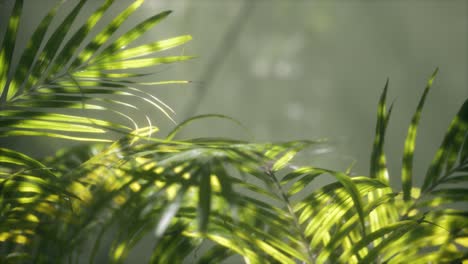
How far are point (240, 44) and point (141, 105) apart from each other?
623 mm

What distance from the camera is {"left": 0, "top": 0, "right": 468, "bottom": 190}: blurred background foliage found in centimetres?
237

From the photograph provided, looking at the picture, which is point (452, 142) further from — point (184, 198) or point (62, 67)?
point (62, 67)

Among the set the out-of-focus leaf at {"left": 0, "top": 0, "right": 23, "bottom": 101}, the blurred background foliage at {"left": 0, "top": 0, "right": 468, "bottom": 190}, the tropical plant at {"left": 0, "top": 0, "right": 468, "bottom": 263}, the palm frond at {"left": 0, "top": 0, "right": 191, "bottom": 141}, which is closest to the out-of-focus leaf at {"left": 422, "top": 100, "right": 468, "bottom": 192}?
the tropical plant at {"left": 0, "top": 0, "right": 468, "bottom": 263}

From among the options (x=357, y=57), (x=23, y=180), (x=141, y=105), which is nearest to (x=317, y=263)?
(x=23, y=180)

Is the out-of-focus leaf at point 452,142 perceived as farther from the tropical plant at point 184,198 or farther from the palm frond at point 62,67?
the palm frond at point 62,67

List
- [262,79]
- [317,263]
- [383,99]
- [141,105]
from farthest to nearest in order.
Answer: [262,79] < [141,105] < [383,99] < [317,263]

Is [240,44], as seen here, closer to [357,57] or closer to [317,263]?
[357,57]

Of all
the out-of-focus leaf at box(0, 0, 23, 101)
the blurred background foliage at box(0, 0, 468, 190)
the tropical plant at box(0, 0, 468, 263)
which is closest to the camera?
the tropical plant at box(0, 0, 468, 263)

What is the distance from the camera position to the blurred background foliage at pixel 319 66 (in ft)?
7.79

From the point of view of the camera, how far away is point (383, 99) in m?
A: 0.68

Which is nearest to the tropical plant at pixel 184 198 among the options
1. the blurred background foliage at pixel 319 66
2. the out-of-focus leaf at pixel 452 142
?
the out-of-focus leaf at pixel 452 142

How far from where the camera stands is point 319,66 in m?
2.44

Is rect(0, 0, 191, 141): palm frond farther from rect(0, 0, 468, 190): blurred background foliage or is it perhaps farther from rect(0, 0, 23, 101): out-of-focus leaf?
rect(0, 0, 468, 190): blurred background foliage

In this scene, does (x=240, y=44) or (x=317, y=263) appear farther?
(x=240, y=44)
